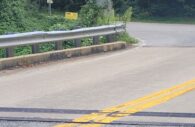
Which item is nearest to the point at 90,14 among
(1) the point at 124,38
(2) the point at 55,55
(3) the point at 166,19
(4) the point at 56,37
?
(1) the point at 124,38

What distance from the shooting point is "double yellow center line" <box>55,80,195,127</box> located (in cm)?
716

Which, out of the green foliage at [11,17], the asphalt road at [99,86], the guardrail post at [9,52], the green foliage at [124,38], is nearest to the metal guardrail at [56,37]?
the guardrail post at [9,52]

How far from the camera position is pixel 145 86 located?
1011cm

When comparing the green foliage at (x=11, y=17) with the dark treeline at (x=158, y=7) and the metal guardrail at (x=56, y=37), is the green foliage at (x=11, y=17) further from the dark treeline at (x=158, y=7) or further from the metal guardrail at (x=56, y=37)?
the dark treeline at (x=158, y=7)

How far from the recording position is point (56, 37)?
1461 cm

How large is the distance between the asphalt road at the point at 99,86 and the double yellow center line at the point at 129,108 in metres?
0.14

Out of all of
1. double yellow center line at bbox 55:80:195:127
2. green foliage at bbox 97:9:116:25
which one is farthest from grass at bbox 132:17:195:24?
double yellow center line at bbox 55:80:195:127

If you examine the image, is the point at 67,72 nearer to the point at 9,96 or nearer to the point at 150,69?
the point at 150,69

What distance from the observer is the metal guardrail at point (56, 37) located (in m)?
13.0

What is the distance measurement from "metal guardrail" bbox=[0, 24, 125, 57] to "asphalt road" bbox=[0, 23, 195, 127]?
0.67 metres

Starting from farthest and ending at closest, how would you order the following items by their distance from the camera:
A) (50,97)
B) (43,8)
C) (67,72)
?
(43,8), (67,72), (50,97)

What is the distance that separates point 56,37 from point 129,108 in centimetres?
688

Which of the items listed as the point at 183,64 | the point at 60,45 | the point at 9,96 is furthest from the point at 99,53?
the point at 9,96

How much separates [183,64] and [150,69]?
126 centimetres
